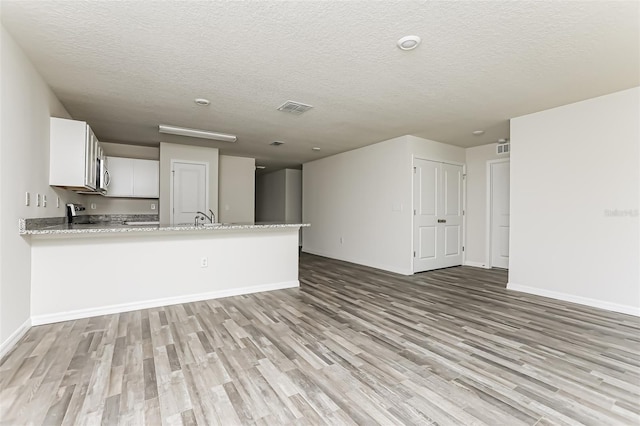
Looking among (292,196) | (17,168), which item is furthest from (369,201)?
(17,168)

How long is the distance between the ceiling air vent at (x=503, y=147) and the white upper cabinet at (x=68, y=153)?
20.9ft

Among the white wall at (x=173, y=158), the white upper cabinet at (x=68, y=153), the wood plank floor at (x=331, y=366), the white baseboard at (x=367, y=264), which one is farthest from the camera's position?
the white wall at (x=173, y=158)

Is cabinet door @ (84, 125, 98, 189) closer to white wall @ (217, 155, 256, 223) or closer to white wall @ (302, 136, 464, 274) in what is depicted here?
white wall @ (217, 155, 256, 223)

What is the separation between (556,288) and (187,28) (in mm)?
4944

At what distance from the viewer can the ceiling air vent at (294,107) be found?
12.2 feet

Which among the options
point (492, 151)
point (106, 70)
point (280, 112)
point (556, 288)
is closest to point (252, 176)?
point (280, 112)

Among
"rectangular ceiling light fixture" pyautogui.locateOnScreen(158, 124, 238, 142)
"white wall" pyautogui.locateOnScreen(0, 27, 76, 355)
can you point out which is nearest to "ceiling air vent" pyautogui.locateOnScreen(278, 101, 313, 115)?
"rectangular ceiling light fixture" pyautogui.locateOnScreen(158, 124, 238, 142)

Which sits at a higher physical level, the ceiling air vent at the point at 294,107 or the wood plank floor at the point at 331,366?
the ceiling air vent at the point at 294,107

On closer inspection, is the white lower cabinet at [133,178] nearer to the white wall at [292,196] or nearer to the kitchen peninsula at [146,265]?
the kitchen peninsula at [146,265]

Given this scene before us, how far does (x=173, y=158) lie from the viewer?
227 inches

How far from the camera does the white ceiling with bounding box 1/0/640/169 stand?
79.1 inches

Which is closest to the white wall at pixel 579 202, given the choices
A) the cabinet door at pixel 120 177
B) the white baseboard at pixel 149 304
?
the white baseboard at pixel 149 304

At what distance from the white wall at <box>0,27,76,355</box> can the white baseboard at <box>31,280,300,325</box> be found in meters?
0.20

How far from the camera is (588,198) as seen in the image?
356cm
